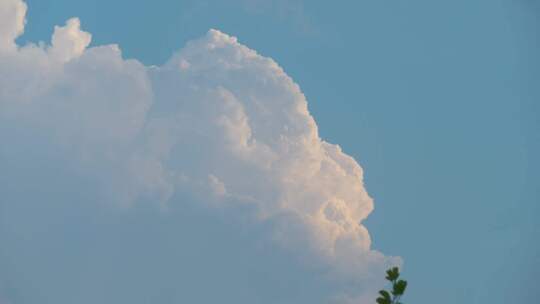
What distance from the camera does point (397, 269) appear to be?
176 ft

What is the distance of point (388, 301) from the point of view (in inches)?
2067

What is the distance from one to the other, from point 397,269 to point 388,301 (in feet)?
8.06
